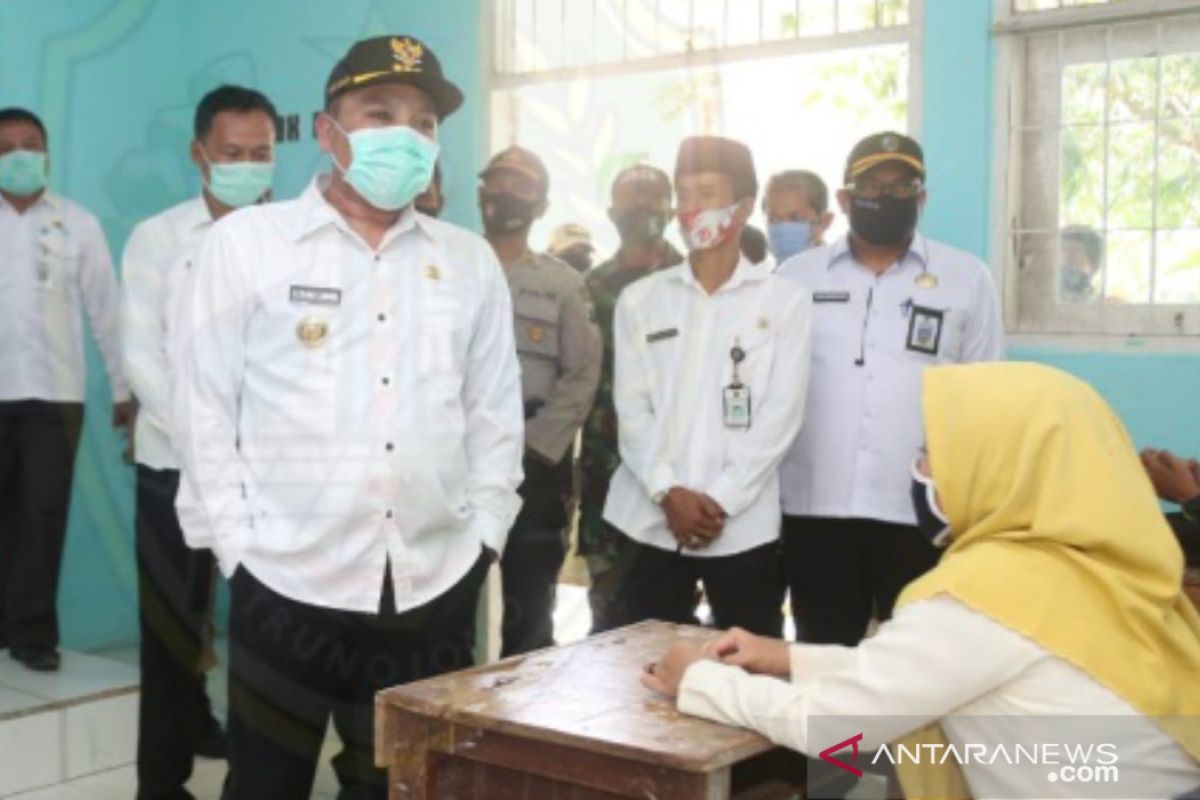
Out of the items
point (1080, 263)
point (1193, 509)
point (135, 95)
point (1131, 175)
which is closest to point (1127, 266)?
point (1080, 263)

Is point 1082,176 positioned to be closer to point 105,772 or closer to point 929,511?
point 929,511

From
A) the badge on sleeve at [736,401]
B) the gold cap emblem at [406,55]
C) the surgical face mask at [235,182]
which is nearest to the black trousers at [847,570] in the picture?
the badge on sleeve at [736,401]

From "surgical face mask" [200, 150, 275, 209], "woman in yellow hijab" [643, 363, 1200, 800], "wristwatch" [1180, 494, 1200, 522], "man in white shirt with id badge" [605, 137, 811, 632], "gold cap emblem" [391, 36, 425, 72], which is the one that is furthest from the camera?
"surgical face mask" [200, 150, 275, 209]

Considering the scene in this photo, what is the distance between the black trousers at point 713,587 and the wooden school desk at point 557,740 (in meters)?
1.12

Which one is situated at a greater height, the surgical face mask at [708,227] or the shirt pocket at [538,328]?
the surgical face mask at [708,227]

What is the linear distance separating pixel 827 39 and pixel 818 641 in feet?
6.29

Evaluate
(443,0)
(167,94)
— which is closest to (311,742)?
(443,0)

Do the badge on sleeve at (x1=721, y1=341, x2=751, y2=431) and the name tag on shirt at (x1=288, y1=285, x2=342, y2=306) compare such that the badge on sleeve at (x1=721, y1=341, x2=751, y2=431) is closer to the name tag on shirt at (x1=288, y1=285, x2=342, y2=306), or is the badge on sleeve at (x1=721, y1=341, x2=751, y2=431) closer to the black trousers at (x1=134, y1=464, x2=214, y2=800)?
the name tag on shirt at (x1=288, y1=285, x2=342, y2=306)

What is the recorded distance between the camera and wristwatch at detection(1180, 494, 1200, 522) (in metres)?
2.95

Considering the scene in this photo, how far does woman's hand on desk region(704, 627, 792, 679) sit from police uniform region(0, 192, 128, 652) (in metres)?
2.95

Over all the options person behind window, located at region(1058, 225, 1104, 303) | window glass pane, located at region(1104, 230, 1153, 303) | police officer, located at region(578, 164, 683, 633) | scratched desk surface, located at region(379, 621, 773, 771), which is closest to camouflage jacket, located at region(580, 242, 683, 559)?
police officer, located at region(578, 164, 683, 633)

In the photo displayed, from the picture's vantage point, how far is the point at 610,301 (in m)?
4.30

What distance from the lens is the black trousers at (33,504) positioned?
4496 millimetres

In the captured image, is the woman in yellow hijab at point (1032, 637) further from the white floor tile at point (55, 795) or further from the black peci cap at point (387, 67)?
the white floor tile at point (55, 795)
